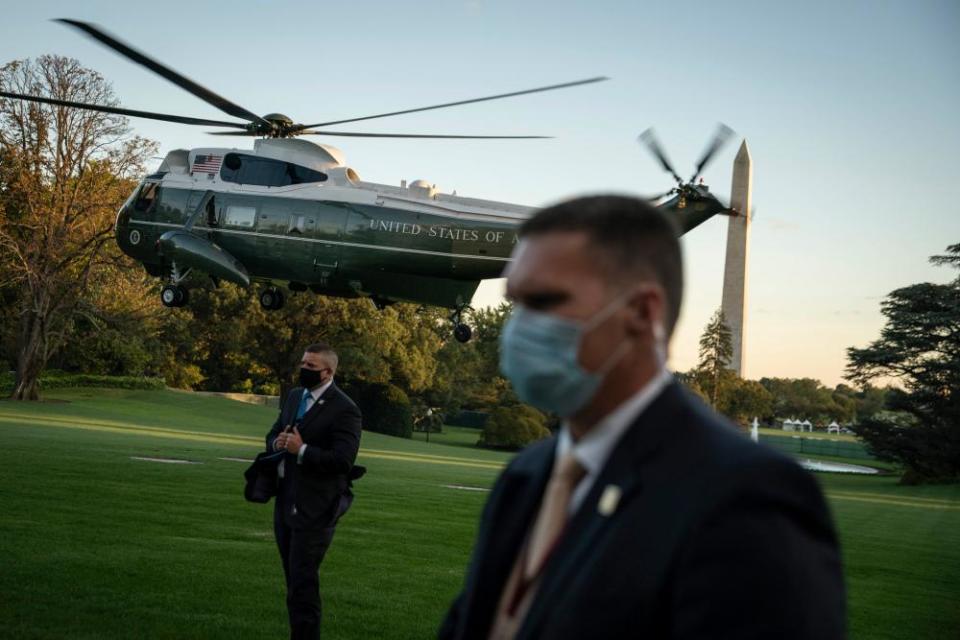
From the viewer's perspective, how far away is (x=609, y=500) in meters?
2.23

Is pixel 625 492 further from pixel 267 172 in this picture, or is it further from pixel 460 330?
pixel 267 172

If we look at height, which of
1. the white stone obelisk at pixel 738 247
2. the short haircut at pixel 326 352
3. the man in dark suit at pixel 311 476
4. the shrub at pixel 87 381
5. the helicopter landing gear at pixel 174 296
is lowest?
the man in dark suit at pixel 311 476

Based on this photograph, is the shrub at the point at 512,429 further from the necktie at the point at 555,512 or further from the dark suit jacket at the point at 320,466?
the necktie at the point at 555,512

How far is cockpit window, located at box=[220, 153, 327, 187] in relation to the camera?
2427 centimetres

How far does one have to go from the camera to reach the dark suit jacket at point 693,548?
1.96 metres

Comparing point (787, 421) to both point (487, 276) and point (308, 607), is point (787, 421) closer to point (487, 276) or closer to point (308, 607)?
point (487, 276)

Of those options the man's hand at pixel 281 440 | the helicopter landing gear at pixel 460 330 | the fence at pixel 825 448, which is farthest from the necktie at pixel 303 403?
the fence at pixel 825 448

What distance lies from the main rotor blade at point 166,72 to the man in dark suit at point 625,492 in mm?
15832

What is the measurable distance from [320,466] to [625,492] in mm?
6388

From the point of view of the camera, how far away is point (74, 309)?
52875mm

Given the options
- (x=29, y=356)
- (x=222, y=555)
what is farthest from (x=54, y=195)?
(x=222, y=555)

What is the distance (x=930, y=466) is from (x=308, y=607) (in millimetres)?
55334

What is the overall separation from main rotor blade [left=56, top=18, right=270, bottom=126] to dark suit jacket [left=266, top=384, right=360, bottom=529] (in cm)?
1047

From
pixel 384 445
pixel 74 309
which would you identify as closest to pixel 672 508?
pixel 384 445
